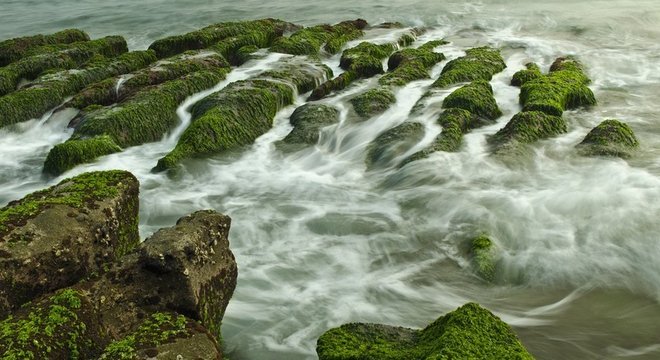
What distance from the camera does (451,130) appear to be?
9.92 m

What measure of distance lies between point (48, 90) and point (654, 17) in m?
18.1

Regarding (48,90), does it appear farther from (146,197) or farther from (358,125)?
(358,125)

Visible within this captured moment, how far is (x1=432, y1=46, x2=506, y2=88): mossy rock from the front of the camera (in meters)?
12.7

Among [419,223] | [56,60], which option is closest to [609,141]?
[419,223]

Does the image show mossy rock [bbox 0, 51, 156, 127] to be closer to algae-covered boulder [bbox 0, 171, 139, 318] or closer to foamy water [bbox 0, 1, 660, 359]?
foamy water [bbox 0, 1, 660, 359]

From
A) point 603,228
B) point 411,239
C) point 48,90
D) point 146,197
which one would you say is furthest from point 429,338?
point 48,90

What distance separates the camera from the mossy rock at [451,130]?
941 cm

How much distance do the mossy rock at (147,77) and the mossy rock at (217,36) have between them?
1.11 m

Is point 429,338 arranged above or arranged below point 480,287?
above

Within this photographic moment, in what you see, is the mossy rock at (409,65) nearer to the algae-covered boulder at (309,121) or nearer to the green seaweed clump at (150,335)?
the algae-covered boulder at (309,121)

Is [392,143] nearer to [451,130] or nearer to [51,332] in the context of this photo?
[451,130]

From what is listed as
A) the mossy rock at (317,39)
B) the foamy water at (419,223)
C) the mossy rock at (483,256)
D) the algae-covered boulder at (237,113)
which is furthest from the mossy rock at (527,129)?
the mossy rock at (317,39)

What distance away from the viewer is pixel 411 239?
7.38 metres

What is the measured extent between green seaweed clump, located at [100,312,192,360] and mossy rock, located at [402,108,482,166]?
5596 millimetres
